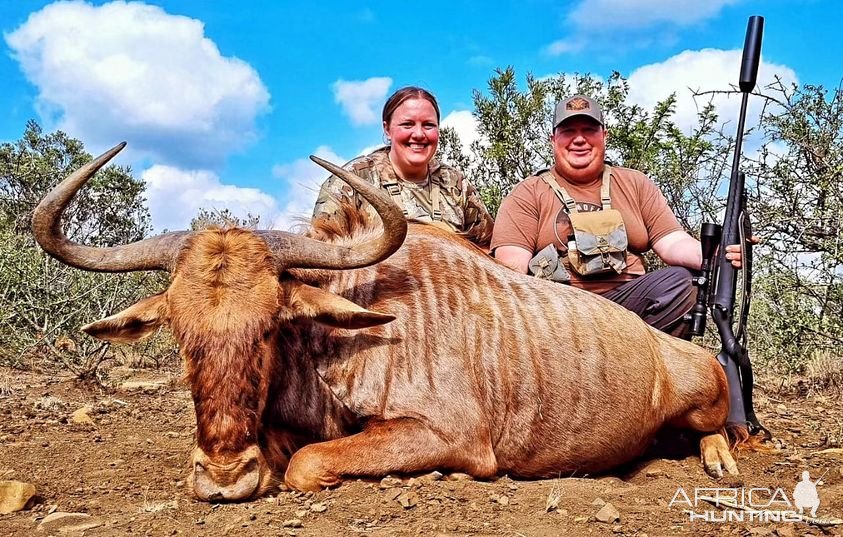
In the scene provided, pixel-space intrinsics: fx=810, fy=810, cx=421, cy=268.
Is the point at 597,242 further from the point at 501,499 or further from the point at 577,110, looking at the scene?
the point at 501,499

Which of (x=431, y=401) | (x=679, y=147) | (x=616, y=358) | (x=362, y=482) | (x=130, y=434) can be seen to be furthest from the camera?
(x=679, y=147)

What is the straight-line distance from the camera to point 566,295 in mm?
5086

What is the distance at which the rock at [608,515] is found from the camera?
131 inches

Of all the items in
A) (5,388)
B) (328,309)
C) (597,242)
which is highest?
(597,242)

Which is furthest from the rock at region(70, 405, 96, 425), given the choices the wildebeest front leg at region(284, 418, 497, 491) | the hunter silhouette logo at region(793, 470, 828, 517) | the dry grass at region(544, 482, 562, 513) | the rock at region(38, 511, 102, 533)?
the hunter silhouette logo at region(793, 470, 828, 517)

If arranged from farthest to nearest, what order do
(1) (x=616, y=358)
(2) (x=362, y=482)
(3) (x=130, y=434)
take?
1. (3) (x=130, y=434)
2. (1) (x=616, y=358)
3. (2) (x=362, y=482)

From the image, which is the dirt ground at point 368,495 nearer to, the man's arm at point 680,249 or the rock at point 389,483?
the rock at point 389,483

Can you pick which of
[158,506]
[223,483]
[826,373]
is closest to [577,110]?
[826,373]

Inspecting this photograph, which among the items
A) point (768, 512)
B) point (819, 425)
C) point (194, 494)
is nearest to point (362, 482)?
point (194, 494)

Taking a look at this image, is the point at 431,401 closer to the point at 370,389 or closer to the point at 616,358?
the point at 370,389

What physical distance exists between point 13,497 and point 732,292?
4.60m

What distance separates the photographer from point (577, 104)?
664cm

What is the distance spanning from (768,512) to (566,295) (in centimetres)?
189

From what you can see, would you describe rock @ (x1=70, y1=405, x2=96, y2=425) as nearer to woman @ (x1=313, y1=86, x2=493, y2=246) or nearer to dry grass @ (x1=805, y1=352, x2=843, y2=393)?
woman @ (x1=313, y1=86, x2=493, y2=246)
